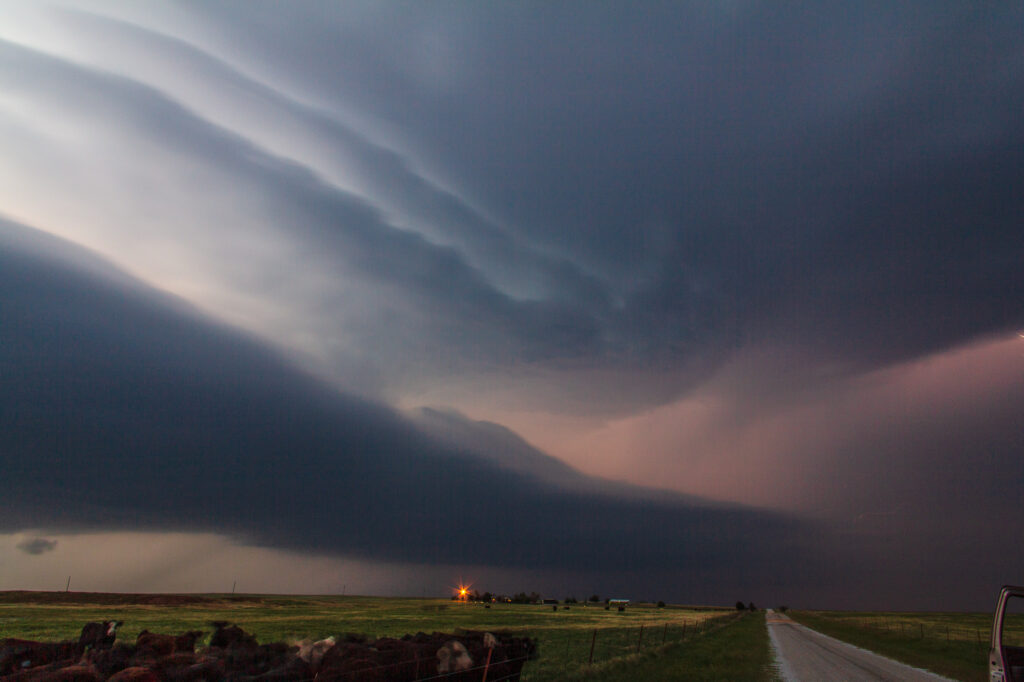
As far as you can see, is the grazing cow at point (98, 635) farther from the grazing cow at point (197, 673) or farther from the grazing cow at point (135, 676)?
the grazing cow at point (135, 676)

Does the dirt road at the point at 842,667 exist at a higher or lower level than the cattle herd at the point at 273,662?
lower

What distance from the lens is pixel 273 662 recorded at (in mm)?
18156

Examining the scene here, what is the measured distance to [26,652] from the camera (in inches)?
787

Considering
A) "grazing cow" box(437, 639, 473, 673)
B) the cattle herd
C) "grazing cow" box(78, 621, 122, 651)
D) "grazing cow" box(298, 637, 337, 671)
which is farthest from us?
"grazing cow" box(78, 621, 122, 651)

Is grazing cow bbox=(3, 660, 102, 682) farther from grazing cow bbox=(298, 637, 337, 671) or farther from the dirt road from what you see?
the dirt road

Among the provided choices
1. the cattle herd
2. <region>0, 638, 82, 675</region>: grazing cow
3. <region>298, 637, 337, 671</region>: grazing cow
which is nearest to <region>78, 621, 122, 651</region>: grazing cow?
the cattle herd

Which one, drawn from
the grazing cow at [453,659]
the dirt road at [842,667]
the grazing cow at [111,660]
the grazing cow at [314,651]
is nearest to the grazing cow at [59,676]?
the grazing cow at [111,660]

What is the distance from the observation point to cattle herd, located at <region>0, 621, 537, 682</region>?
15008mm

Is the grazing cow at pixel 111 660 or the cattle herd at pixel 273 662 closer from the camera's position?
the cattle herd at pixel 273 662

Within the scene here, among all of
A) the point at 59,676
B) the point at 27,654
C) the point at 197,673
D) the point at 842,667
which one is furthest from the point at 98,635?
the point at 842,667

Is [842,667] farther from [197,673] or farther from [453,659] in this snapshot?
[197,673]

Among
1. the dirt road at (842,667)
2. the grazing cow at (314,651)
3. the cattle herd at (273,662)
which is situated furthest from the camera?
the dirt road at (842,667)

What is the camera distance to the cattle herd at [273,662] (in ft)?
49.2

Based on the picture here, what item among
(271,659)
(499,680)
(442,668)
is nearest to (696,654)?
(499,680)
